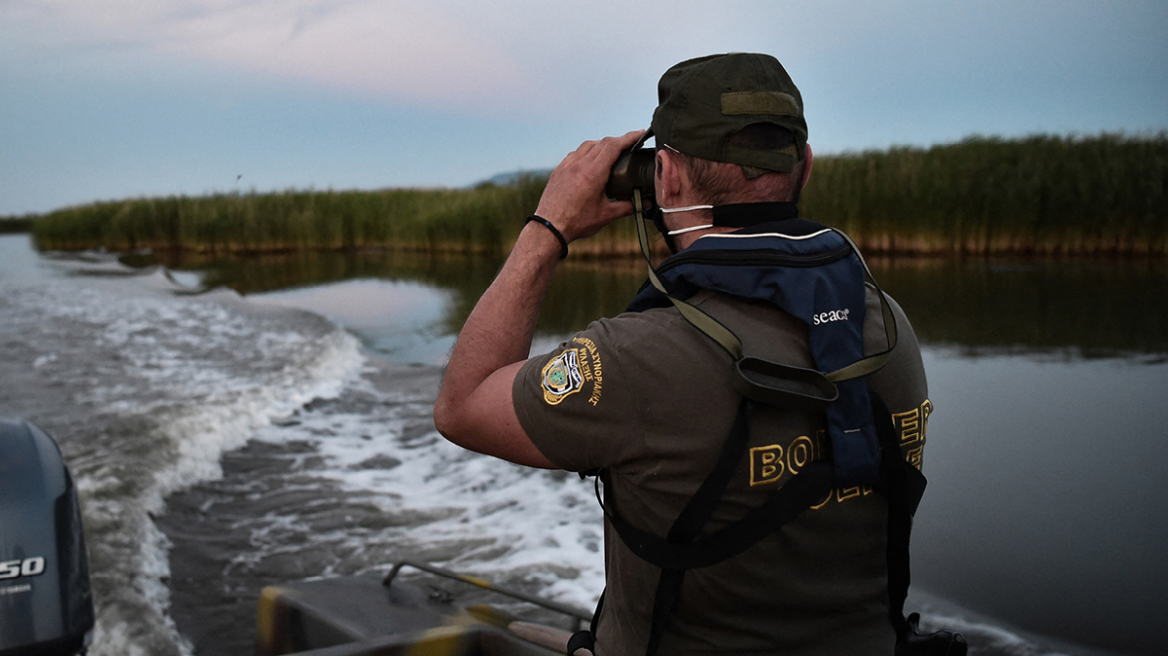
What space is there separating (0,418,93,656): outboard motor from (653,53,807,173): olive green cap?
7.16ft

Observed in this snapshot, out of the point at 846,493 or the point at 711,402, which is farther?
the point at 846,493

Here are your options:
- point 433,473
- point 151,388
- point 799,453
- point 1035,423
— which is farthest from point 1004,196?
point 799,453

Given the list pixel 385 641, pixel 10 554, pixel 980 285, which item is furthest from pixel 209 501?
pixel 980 285

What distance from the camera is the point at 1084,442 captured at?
5816 mm

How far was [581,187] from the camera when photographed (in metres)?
1.58

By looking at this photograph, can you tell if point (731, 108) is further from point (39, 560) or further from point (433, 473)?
point (433, 473)

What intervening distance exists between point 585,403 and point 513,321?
0.24 metres

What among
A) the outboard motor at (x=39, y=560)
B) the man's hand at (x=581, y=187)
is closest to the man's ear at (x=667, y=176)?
the man's hand at (x=581, y=187)

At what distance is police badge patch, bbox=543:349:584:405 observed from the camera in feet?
4.41

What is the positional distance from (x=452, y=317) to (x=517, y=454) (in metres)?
11.5

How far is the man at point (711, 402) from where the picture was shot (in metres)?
1.33

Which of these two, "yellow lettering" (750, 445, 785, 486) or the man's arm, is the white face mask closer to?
the man's arm

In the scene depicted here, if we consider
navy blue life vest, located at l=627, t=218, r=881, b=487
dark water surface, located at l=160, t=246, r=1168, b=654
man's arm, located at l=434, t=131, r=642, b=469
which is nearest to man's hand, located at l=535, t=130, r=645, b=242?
man's arm, located at l=434, t=131, r=642, b=469

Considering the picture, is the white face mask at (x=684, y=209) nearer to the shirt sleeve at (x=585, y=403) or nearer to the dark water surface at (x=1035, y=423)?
the shirt sleeve at (x=585, y=403)
